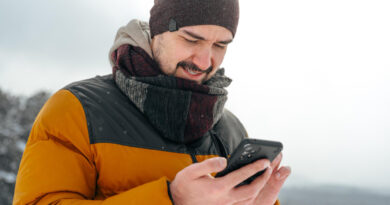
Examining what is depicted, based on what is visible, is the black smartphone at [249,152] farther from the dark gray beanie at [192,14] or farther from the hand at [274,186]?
the dark gray beanie at [192,14]

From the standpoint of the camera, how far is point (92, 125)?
5.32 ft

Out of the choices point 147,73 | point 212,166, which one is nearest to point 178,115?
point 147,73

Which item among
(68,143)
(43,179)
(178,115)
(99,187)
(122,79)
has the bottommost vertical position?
(99,187)

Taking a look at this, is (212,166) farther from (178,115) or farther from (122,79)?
(122,79)

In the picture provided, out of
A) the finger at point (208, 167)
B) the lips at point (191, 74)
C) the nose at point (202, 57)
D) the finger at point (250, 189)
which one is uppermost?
the nose at point (202, 57)

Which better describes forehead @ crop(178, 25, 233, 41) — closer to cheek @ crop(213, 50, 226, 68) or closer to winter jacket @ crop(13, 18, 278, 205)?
cheek @ crop(213, 50, 226, 68)

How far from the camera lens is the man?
51.8 inches

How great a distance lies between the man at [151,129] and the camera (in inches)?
51.8

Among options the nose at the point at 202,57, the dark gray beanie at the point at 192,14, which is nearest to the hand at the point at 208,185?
the nose at the point at 202,57

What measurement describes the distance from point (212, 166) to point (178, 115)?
677 mm

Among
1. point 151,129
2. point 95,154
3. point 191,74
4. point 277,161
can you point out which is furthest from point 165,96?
point 277,161

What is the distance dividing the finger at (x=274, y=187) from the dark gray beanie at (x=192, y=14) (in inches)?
36.6

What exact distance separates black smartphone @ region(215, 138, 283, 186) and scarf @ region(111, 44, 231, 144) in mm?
574

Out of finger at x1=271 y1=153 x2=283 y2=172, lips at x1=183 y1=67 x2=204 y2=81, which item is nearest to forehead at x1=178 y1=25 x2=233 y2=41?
lips at x1=183 y1=67 x2=204 y2=81
